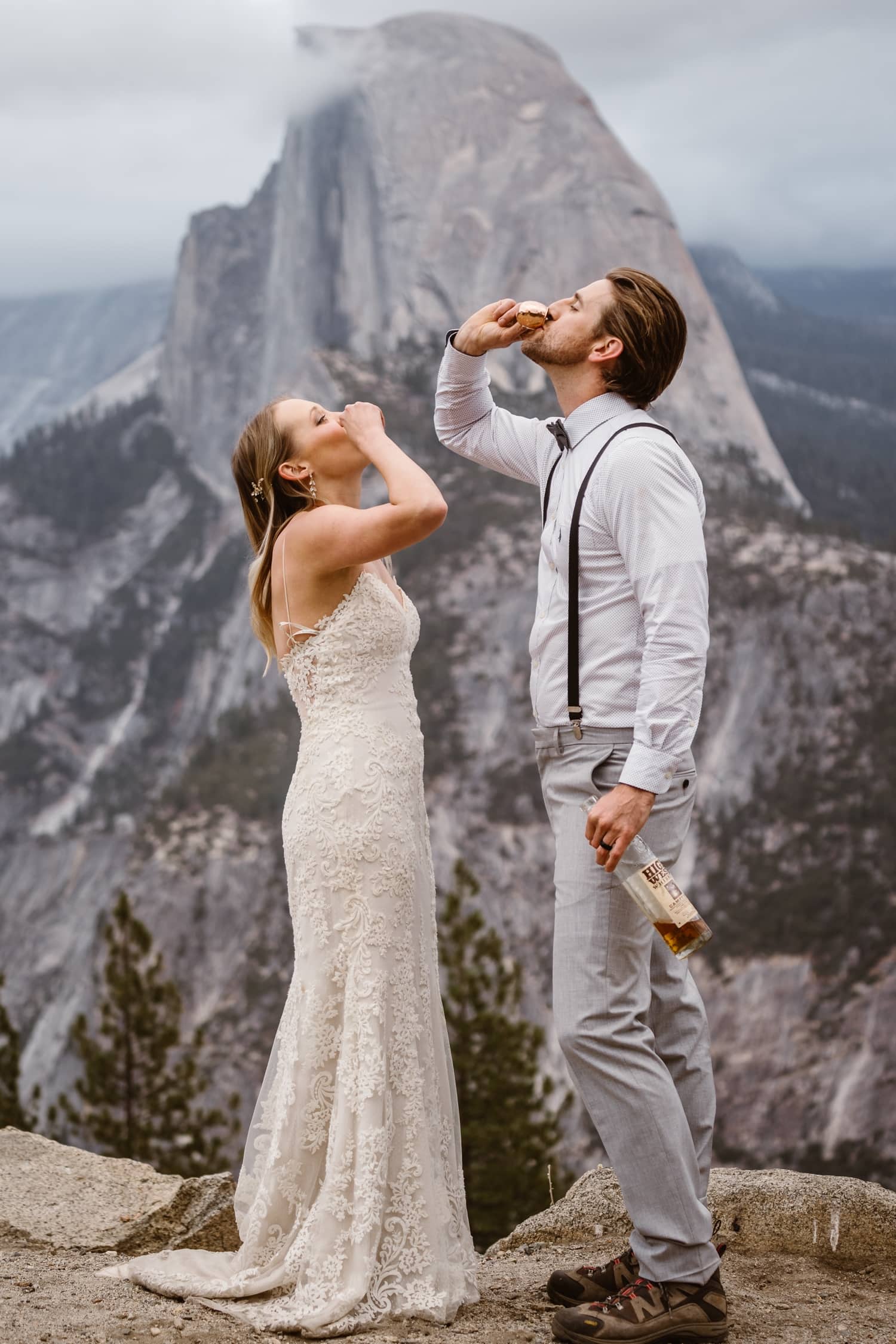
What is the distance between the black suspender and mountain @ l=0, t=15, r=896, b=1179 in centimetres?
3187

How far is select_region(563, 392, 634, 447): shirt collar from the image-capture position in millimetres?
3449

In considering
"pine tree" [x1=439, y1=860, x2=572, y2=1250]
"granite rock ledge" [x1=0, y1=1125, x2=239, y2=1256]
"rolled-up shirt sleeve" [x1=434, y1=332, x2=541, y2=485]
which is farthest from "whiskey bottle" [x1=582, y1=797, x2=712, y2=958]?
"pine tree" [x1=439, y1=860, x2=572, y2=1250]

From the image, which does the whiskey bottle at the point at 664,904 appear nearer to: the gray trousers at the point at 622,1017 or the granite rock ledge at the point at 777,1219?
the gray trousers at the point at 622,1017

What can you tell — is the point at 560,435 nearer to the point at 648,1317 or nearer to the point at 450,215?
the point at 648,1317

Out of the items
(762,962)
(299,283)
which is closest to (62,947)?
(762,962)

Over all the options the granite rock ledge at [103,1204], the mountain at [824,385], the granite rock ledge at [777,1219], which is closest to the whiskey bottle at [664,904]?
the granite rock ledge at [777,1219]

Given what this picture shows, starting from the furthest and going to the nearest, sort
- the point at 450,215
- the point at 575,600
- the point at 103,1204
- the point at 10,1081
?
the point at 450,215
the point at 10,1081
the point at 103,1204
the point at 575,600

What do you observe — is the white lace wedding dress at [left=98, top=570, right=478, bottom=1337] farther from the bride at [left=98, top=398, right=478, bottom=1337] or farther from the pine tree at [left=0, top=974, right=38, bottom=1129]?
the pine tree at [left=0, top=974, right=38, bottom=1129]

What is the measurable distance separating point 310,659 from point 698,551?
1.14 m

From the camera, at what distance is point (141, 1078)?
48.2 ft

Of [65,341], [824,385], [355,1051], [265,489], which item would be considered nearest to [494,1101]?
[355,1051]

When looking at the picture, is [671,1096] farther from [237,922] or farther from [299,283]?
[299,283]

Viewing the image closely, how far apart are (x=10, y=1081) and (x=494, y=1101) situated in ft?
17.8

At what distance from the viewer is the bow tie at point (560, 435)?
3.48 meters
